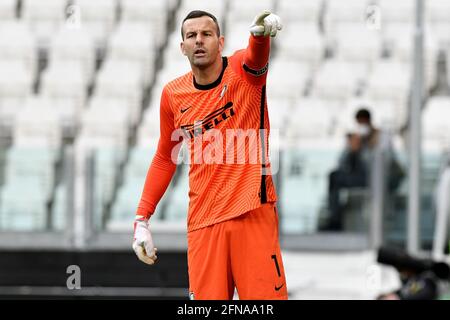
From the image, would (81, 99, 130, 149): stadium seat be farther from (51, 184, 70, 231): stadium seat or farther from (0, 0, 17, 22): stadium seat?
(0, 0, 17, 22): stadium seat

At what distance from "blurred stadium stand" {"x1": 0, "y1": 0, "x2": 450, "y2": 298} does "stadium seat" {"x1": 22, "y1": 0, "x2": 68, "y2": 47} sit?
0.02m

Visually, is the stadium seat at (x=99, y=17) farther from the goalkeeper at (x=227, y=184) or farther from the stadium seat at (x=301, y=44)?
the goalkeeper at (x=227, y=184)

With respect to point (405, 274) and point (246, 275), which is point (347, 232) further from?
point (246, 275)

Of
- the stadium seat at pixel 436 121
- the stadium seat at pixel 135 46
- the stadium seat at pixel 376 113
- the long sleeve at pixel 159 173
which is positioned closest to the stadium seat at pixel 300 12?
the stadium seat at pixel 135 46

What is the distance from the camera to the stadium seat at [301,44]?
1477 cm

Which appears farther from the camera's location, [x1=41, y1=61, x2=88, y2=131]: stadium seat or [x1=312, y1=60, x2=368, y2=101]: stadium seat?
[x1=41, y1=61, x2=88, y2=131]: stadium seat

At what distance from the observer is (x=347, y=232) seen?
11.3 metres

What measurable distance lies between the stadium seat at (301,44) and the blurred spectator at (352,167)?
3452 millimetres

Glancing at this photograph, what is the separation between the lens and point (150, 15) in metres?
15.8

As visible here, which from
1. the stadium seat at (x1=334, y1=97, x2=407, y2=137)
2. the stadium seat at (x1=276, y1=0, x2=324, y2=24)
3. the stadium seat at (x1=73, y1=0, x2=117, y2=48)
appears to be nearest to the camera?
the stadium seat at (x1=334, y1=97, x2=407, y2=137)

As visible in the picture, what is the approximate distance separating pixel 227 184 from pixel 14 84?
10.7 m

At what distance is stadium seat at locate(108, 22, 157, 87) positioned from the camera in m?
15.1

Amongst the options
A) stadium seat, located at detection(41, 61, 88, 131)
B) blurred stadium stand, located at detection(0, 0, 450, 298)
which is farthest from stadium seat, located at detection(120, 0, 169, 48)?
stadium seat, located at detection(41, 61, 88, 131)

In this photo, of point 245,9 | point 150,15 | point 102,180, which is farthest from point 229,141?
point 150,15
